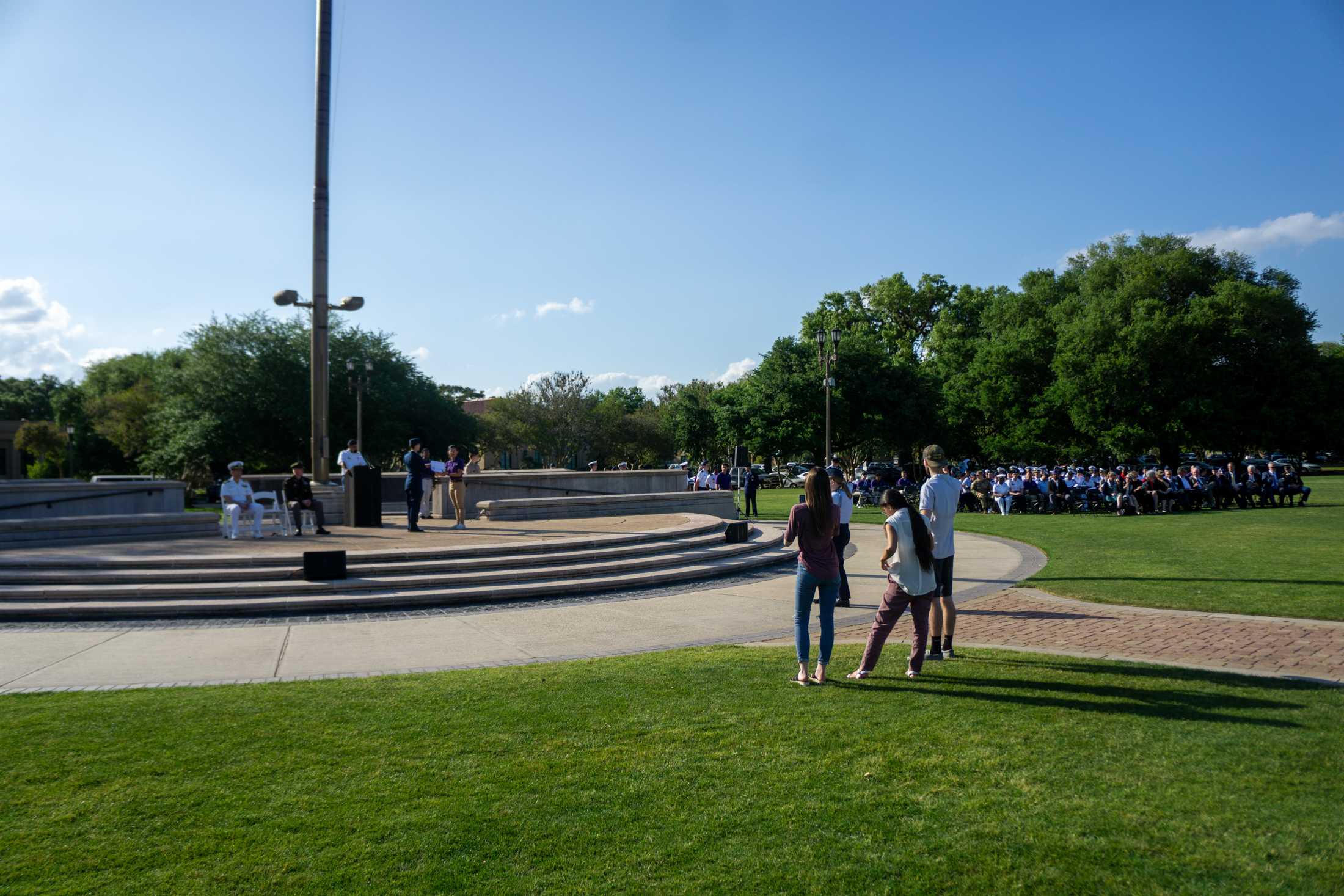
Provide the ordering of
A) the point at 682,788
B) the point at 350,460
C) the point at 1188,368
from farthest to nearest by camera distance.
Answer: the point at 1188,368 < the point at 350,460 < the point at 682,788

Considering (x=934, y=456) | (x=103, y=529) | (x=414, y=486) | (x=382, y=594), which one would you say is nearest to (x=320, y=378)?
(x=414, y=486)

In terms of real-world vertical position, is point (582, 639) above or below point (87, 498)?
below

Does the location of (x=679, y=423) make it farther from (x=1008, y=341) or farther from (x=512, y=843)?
(x=512, y=843)

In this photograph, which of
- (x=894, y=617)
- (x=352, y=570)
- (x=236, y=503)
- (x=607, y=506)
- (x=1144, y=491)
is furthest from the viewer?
(x=1144, y=491)

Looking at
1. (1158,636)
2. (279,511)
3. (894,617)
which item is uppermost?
(279,511)

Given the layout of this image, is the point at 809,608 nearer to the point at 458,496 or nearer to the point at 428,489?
the point at 458,496

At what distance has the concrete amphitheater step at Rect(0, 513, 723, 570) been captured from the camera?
1162 centimetres

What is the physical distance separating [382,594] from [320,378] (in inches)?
340

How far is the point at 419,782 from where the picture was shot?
15.3 feet

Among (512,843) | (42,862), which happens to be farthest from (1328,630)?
(42,862)

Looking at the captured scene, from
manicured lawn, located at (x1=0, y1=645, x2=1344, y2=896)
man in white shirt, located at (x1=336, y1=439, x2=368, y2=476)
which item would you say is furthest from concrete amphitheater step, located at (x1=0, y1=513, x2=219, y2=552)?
manicured lawn, located at (x1=0, y1=645, x2=1344, y2=896)

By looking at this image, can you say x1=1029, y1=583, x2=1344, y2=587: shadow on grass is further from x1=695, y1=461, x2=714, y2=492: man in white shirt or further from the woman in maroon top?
x1=695, y1=461, x2=714, y2=492: man in white shirt

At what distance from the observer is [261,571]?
1159 centimetres

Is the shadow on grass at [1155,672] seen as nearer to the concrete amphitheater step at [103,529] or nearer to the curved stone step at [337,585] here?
the curved stone step at [337,585]
